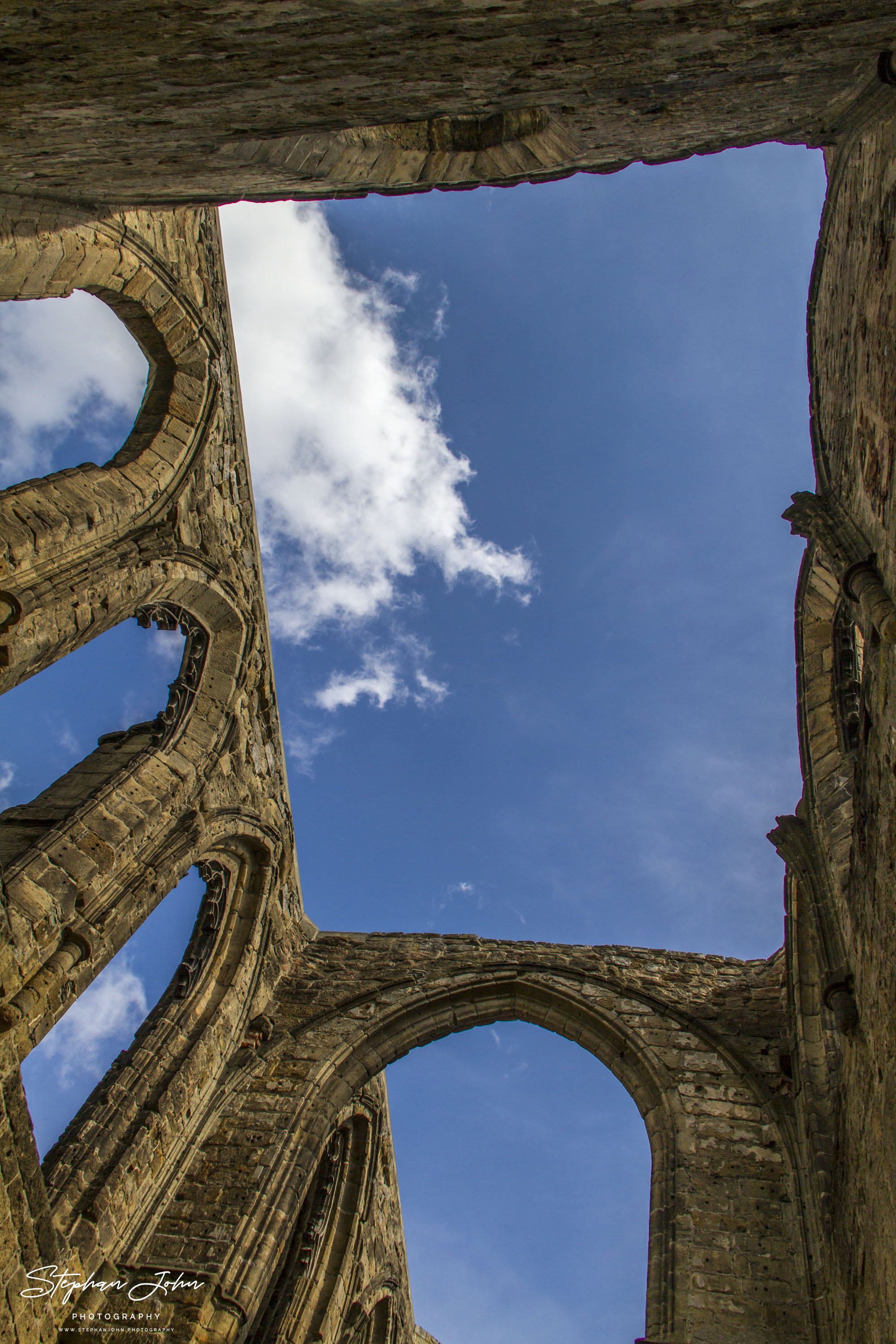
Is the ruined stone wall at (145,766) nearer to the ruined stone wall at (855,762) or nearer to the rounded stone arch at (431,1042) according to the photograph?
the rounded stone arch at (431,1042)

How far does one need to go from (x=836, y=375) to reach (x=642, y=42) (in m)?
2.53

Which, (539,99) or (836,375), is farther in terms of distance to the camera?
(836,375)

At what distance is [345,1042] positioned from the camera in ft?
25.6

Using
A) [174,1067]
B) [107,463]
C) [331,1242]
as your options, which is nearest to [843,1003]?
[174,1067]

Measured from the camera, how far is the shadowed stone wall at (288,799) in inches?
133

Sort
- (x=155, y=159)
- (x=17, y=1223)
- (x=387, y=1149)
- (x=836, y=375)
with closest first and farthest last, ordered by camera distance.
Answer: (x=155, y=159) → (x=17, y=1223) → (x=836, y=375) → (x=387, y=1149)

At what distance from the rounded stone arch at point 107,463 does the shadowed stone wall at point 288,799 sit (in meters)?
0.03

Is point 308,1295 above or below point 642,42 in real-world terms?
below

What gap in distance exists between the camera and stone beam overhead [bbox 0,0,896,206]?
9.62 ft

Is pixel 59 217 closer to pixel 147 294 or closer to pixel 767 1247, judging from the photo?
pixel 147 294

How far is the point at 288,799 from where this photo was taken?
30.5 feet

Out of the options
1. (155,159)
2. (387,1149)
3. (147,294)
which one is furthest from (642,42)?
(387,1149)

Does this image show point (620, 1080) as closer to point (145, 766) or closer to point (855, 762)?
point (855, 762)

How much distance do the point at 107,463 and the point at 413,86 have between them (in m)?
4.62
